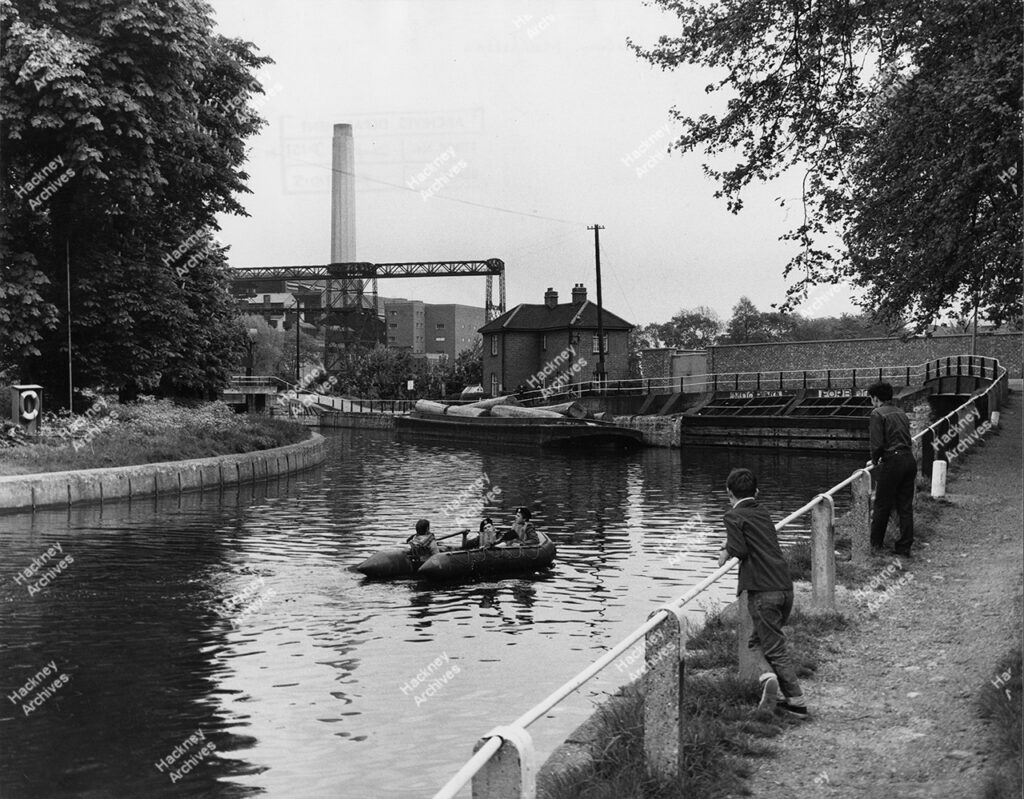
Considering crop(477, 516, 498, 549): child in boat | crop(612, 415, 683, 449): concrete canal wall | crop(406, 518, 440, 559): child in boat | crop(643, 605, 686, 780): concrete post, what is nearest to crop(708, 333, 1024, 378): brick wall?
crop(612, 415, 683, 449): concrete canal wall

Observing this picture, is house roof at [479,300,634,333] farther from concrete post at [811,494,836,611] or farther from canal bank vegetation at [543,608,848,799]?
canal bank vegetation at [543,608,848,799]

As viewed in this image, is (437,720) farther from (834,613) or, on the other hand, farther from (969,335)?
(969,335)

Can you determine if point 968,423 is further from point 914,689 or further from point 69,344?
point 69,344

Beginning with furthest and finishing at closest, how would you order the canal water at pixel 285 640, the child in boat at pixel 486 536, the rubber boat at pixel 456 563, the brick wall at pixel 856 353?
the brick wall at pixel 856 353
the child in boat at pixel 486 536
the rubber boat at pixel 456 563
the canal water at pixel 285 640

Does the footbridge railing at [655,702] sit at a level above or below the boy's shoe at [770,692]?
above

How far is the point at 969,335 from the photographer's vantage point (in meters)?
59.8

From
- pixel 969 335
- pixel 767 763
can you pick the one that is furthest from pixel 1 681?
pixel 969 335

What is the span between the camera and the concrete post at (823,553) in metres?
10.0

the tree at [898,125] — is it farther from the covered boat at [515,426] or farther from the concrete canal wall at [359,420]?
the concrete canal wall at [359,420]

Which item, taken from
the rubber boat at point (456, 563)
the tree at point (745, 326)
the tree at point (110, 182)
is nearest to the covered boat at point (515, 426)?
the tree at point (110, 182)

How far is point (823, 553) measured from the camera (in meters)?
10.2

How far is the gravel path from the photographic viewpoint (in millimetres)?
6441

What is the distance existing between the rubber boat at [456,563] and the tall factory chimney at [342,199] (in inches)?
3999

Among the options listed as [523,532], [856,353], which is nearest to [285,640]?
[523,532]
